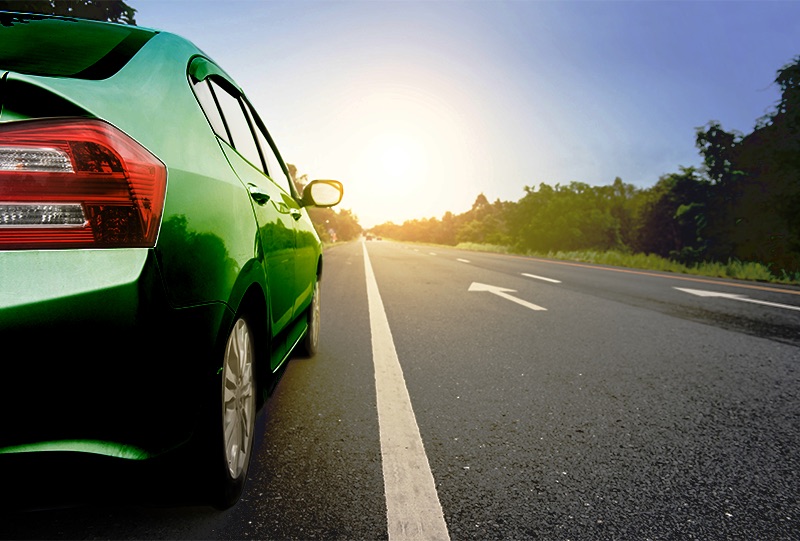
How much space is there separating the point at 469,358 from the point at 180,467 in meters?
3.05

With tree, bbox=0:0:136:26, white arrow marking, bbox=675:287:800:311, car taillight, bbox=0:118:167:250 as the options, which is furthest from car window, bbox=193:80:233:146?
tree, bbox=0:0:136:26

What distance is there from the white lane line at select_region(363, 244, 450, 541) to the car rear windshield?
1662 millimetres

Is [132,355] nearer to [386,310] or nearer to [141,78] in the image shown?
[141,78]

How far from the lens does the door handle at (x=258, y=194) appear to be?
84.2 inches

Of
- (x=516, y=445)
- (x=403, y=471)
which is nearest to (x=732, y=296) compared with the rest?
(x=516, y=445)

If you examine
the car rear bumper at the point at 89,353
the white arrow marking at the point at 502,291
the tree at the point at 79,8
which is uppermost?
the tree at the point at 79,8

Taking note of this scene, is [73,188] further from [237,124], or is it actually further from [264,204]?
[237,124]

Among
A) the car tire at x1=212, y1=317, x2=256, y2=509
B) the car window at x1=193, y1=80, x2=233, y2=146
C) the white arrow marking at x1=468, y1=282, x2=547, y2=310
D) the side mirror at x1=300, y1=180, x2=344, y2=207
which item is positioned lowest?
the white arrow marking at x1=468, y1=282, x2=547, y2=310

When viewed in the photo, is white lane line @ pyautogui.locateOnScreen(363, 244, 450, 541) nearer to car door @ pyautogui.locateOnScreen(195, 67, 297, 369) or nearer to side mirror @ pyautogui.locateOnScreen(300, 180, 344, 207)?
car door @ pyautogui.locateOnScreen(195, 67, 297, 369)

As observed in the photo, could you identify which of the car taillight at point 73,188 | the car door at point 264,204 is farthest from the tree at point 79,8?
the car taillight at point 73,188

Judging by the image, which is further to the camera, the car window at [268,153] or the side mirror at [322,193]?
the side mirror at [322,193]

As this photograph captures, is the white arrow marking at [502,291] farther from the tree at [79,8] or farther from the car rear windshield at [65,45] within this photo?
the tree at [79,8]

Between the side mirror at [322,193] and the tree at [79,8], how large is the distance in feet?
33.7

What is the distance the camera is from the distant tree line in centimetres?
1869
